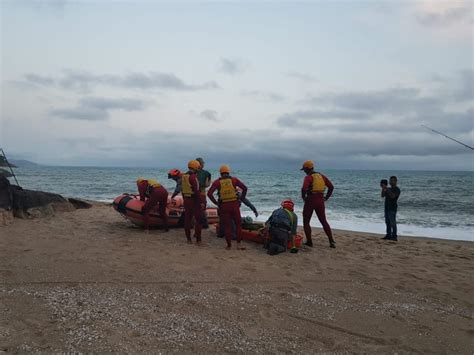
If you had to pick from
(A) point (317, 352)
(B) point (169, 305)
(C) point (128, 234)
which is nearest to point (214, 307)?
(B) point (169, 305)

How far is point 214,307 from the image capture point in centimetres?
440

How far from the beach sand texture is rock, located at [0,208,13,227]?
123 cm

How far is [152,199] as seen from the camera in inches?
336

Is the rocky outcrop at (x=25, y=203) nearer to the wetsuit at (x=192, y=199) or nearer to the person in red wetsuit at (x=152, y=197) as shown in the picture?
the person in red wetsuit at (x=152, y=197)

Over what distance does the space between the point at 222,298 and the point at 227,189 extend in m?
3.08

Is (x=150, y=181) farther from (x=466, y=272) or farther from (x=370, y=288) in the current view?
(x=466, y=272)

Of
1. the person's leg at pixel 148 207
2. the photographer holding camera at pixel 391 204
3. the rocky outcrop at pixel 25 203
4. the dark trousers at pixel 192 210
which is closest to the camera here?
the dark trousers at pixel 192 210

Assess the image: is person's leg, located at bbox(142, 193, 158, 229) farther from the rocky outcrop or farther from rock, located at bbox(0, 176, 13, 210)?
rock, located at bbox(0, 176, 13, 210)

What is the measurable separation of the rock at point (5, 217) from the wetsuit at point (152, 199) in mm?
3238

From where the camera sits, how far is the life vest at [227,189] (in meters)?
7.46

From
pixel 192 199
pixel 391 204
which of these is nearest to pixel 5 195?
pixel 192 199

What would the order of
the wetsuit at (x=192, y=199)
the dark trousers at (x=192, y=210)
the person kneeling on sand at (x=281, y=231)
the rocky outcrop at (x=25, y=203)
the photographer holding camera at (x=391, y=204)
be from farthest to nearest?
the photographer holding camera at (x=391, y=204) < the rocky outcrop at (x=25, y=203) < the dark trousers at (x=192, y=210) < the wetsuit at (x=192, y=199) < the person kneeling on sand at (x=281, y=231)

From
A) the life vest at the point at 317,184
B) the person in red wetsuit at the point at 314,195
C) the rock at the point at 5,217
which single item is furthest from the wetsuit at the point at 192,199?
the rock at the point at 5,217

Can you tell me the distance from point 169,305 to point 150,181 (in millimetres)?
4841
